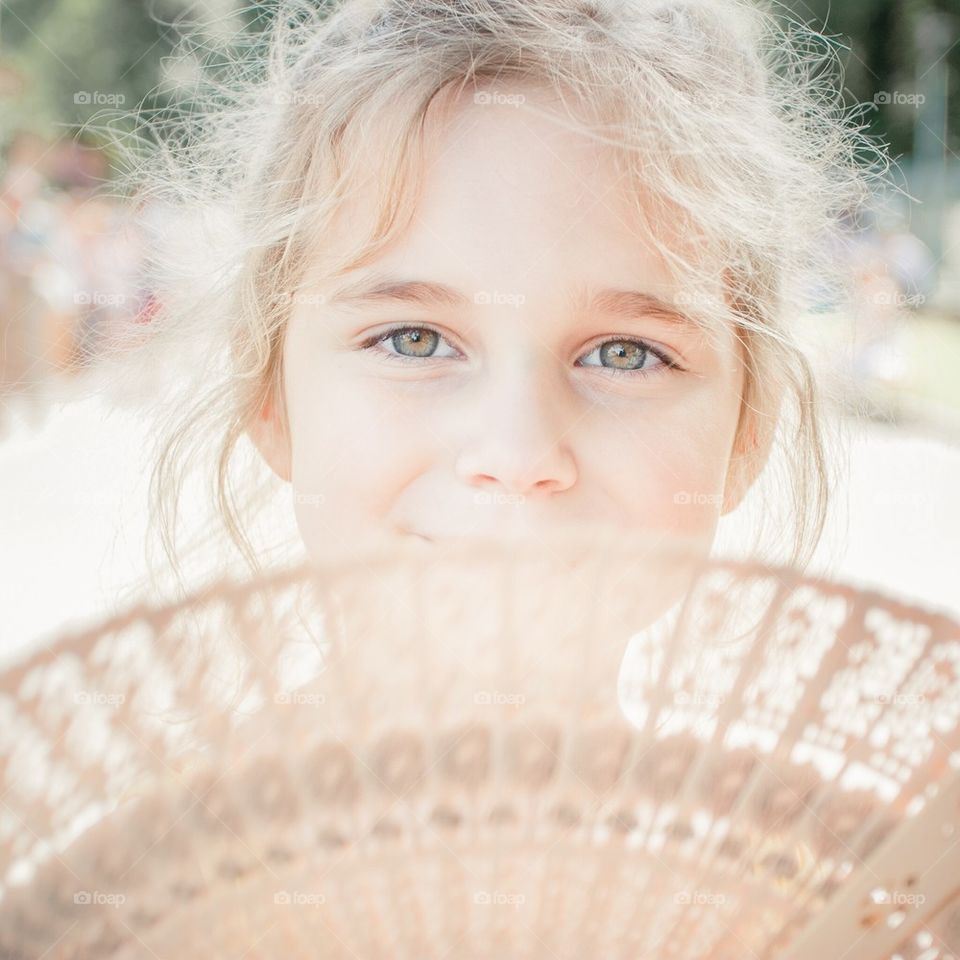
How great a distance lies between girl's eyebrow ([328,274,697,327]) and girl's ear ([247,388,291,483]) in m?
0.14

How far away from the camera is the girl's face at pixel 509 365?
2.13 feet

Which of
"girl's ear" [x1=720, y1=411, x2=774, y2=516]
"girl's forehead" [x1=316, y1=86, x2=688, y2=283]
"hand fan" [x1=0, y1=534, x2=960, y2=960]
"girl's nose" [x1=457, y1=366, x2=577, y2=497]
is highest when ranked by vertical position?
"girl's forehead" [x1=316, y1=86, x2=688, y2=283]

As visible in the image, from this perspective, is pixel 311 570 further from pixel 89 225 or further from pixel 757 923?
pixel 89 225

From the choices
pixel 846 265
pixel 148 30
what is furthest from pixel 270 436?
pixel 148 30

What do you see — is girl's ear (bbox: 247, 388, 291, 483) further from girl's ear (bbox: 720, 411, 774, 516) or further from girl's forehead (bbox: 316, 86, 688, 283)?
girl's ear (bbox: 720, 411, 774, 516)

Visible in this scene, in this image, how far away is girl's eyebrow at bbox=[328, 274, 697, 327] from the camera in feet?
2.19

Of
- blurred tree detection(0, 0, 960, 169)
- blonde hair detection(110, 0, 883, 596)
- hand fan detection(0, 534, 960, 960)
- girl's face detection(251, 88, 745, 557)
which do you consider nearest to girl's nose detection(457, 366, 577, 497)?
girl's face detection(251, 88, 745, 557)

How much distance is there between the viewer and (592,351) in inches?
27.1

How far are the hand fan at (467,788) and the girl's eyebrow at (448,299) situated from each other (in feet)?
1.07

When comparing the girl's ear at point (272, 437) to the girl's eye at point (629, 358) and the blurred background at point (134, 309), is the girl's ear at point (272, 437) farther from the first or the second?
the girl's eye at point (629, 358)

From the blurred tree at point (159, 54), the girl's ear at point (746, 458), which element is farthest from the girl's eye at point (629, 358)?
the blurred tree at point (159, 54)

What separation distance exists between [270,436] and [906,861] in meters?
0.63

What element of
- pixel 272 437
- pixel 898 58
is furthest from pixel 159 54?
pixel 898 58

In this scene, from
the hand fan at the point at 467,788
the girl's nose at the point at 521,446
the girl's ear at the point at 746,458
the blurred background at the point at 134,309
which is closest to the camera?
the hand fan at the point at 467,788
